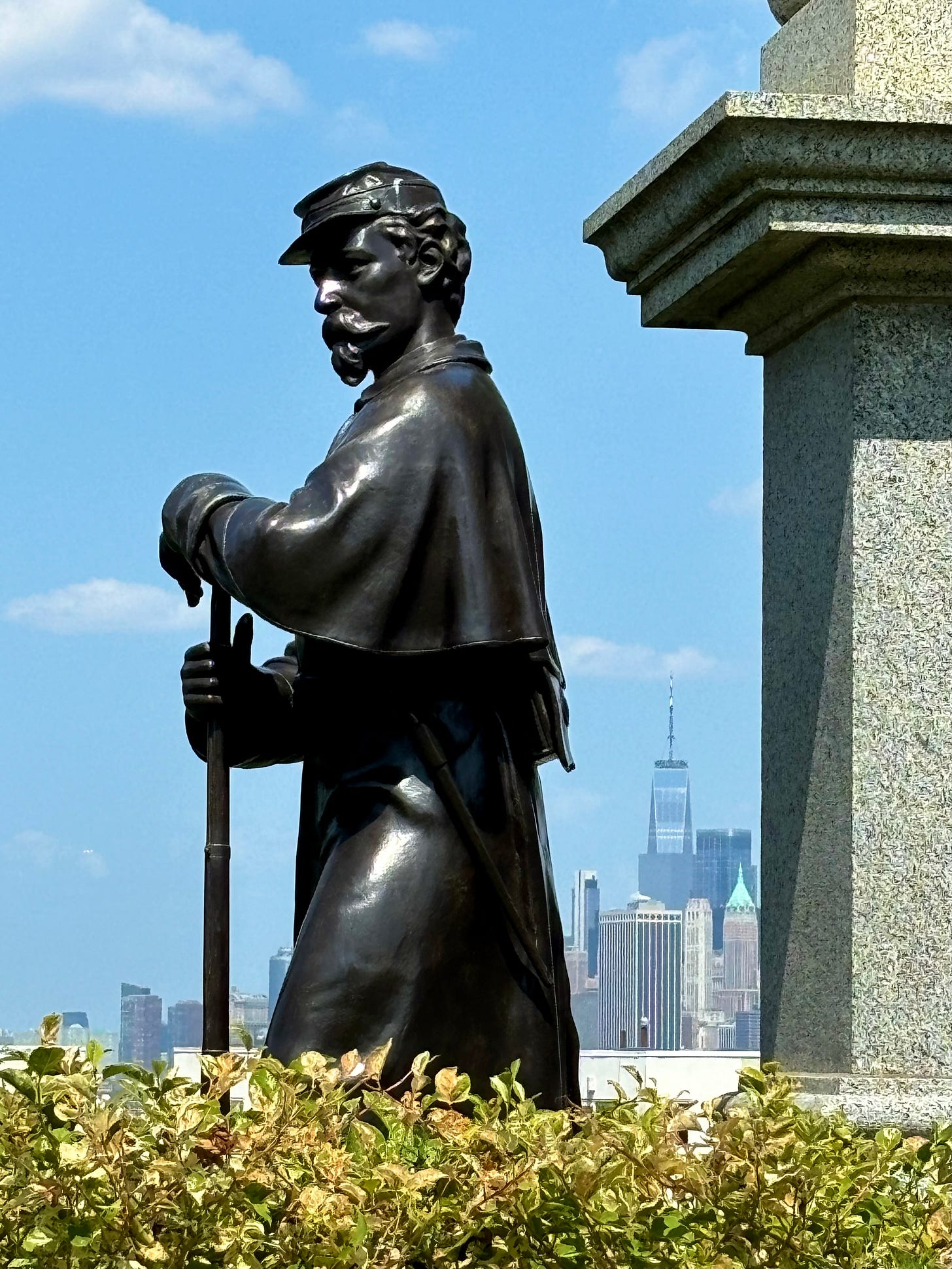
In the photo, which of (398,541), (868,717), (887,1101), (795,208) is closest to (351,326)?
(398,541)

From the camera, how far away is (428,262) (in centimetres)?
614

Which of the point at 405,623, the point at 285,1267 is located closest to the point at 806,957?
the point at 405,623

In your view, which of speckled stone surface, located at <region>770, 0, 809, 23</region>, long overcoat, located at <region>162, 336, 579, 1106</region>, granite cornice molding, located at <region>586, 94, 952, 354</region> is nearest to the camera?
long overcoat, located at <region>162, 336, 579, 1106</region>

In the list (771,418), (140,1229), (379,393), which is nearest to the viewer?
(140,1229)

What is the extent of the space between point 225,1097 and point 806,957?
2279 millimetres

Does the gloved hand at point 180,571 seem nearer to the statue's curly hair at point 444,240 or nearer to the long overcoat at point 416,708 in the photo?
the long overcoat at point 416,708

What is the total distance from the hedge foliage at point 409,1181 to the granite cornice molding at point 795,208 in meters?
2.78

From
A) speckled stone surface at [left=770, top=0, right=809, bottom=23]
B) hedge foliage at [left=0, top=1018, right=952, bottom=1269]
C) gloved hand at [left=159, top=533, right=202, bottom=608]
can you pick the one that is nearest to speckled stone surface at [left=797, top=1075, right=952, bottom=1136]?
hedge foliage at [left=0, top=1018, right=952, bottom=1269]

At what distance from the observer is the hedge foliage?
4117 mm

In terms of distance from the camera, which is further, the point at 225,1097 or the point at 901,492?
the point at 901,492

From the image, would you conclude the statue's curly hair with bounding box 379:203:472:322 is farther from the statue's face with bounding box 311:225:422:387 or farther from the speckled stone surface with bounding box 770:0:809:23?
the speckled stone surface with bounding box 770:0:809:23

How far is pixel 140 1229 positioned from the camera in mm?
4070

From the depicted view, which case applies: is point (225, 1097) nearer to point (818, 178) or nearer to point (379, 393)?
point (379, 393)

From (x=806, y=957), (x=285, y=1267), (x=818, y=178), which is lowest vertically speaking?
(x=285, y=1267)
